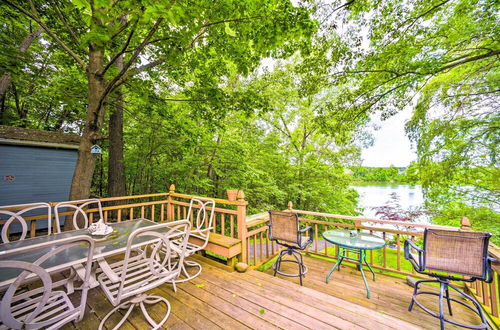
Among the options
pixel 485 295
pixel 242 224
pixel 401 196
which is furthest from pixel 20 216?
pixel 401 196

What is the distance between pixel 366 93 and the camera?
4.72 meters

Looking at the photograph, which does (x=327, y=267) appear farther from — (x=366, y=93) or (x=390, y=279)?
(x=366, y=93)

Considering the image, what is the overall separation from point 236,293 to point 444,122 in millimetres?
6219

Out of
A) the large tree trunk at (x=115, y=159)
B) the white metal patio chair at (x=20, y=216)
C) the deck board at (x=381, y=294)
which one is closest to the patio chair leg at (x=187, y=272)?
the deck board at (x=381, y=294)

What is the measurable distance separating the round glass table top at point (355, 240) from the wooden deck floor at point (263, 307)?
0.72 meters

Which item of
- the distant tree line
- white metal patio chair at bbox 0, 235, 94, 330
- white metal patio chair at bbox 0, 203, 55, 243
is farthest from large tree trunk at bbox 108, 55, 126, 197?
the distant tree line

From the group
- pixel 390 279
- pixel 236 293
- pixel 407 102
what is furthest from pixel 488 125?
pixel 236 293

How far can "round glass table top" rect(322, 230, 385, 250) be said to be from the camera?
2676 millimetres

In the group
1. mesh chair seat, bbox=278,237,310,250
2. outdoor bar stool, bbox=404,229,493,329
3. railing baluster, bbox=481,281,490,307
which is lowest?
railing baluster, bbox=481,281,490,307

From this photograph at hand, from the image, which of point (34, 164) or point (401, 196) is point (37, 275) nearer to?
point (34, 164)

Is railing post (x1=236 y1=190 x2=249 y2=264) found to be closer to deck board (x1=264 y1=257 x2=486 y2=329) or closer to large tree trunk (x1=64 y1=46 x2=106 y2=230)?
deck board (x1=264 y1=257 x2=486 y2=329)

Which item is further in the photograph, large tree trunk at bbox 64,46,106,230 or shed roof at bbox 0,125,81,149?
shed roof at bbox 0,125,81,149

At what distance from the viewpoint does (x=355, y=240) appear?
2939 mm

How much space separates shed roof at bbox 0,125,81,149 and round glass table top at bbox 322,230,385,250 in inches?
312
